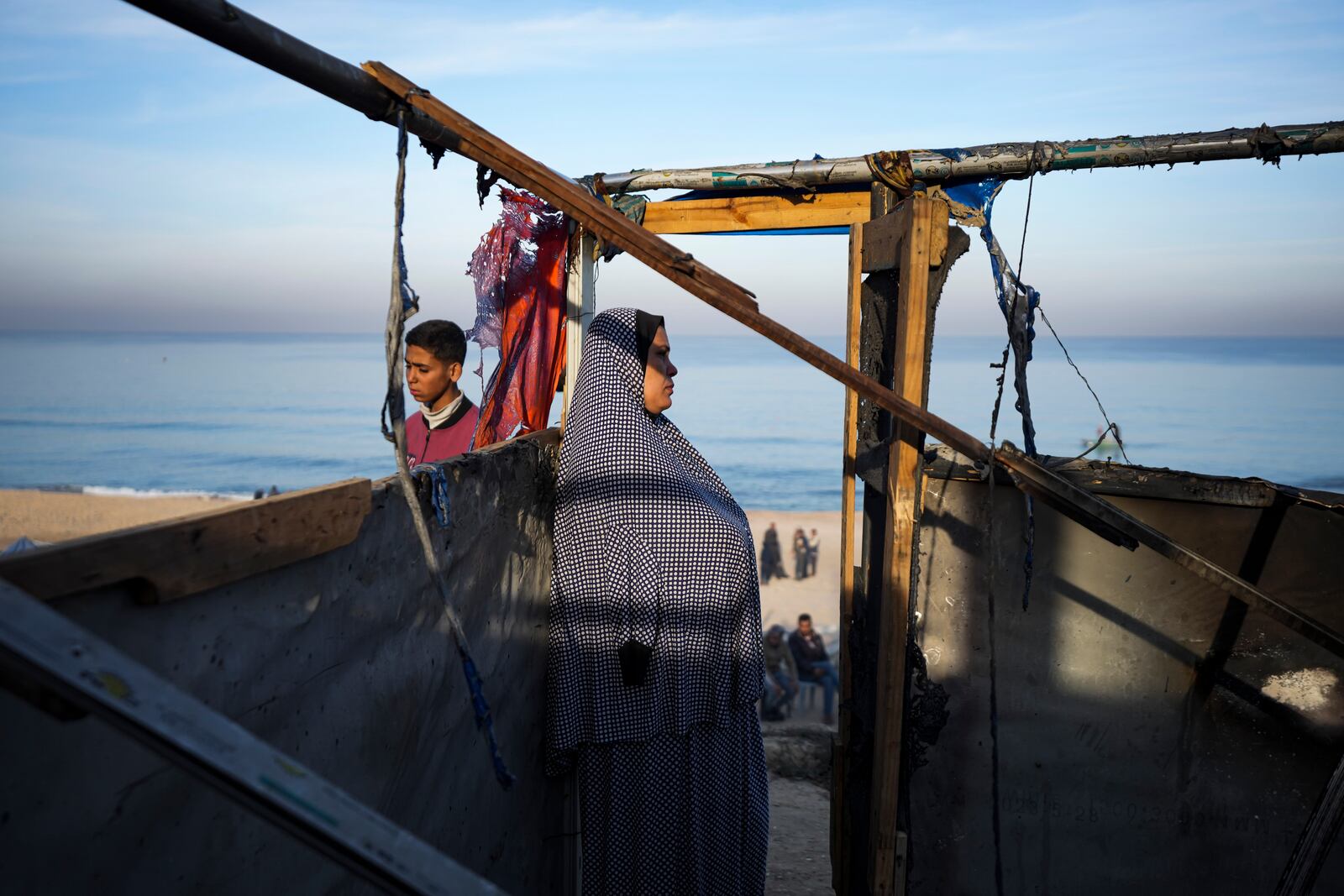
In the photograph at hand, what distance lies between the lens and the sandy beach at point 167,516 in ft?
74.1

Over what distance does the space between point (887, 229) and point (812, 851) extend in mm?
3910

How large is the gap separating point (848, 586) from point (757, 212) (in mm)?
1567

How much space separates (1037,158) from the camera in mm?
3232

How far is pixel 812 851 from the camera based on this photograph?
5.52 metres

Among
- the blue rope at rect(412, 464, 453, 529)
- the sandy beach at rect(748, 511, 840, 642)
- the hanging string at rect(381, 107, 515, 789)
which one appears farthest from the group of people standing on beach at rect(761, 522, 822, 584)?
the hanging string at rect(381, 107, 515, 789)

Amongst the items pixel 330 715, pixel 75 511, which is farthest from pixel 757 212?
pixel 75 511

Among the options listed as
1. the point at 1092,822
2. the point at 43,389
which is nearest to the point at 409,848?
the point at 1092,822

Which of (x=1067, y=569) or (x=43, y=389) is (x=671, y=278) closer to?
(x=1067, y=569)

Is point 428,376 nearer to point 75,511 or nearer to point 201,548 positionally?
point 201,548

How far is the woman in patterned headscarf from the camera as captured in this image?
10.1 feet

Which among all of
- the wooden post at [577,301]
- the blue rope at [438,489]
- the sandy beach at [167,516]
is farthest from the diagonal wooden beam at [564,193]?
the sandy beach at [167,516]

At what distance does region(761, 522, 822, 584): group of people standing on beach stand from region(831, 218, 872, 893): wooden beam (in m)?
20.0

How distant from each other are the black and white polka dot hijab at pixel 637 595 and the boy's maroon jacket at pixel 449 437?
0.79 metres

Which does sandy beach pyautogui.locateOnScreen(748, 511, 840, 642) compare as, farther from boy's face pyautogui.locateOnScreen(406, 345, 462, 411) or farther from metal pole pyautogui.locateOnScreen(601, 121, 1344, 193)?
metal pole pyautogui.locateOnScreen(601, 121, 1344, 193)
